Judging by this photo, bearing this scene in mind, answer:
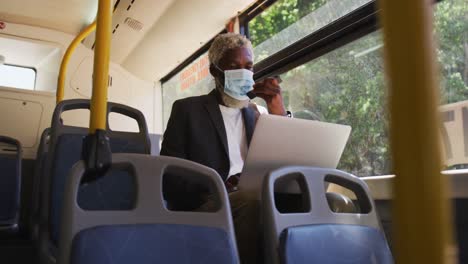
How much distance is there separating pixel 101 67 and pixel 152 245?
383 mm

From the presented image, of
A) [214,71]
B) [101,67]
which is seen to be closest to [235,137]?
[214,71]

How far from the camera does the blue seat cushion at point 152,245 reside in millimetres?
817

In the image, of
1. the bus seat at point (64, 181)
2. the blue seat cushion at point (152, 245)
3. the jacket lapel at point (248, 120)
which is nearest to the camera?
the blue seat cushion at point (152, 245)

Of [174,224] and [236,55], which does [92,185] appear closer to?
[174,224]

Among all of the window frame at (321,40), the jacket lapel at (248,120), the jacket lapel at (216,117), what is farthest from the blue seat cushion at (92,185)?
the window frame at (321,40)

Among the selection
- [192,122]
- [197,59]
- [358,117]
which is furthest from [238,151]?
[197,59]

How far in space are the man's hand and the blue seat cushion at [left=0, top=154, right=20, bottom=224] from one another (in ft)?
4.63

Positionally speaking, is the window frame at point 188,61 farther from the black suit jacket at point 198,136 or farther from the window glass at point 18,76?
the black suit jacket at point 198,136

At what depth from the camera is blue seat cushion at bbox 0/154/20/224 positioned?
2.27 meters

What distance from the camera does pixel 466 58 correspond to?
1.72 m

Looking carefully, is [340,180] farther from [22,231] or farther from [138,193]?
[22,231]

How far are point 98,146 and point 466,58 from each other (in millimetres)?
1563

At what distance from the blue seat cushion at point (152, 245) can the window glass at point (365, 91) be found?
33.0 inches

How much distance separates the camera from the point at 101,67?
2.28 feet
